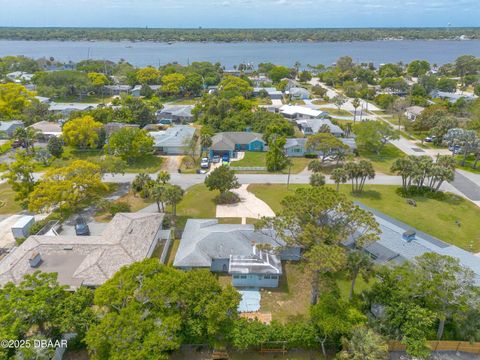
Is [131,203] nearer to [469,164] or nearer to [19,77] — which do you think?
[469,164]

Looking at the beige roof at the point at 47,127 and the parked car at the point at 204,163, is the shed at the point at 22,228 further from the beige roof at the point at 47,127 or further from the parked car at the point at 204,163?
the beige roof at the point at 47,127

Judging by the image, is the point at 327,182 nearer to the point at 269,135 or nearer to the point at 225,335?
the point at 269,135

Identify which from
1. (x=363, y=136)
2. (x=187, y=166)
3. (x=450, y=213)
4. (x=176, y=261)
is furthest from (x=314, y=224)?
(x=363, y=136)

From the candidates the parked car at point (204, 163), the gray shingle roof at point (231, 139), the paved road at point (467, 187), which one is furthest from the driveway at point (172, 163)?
the paved road at point (467, 187)

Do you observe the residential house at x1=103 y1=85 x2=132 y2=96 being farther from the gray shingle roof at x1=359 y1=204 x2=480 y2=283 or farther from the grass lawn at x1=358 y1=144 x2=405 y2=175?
the gray shingle roof at x1=359 y1=204 x2=480 y2=283

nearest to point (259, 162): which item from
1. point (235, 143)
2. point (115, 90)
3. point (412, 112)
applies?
point (235, 143)
